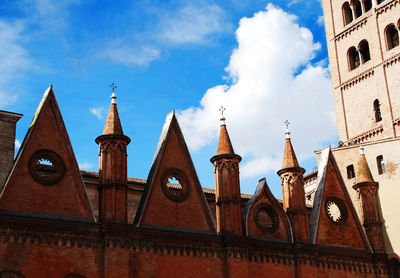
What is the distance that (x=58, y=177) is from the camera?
23.9m

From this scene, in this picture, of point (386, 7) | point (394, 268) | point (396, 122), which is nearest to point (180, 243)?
point (394, 268)

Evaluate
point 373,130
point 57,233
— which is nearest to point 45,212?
point 57,233

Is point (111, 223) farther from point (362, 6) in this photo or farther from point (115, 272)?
point (362, 6)

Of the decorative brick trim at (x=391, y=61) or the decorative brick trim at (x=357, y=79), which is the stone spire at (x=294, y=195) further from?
the decorative brick trim at (x=357, y=79)

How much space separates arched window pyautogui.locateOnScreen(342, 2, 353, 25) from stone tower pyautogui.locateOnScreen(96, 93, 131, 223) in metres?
32.9

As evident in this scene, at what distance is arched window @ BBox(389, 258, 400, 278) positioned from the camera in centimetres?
3072

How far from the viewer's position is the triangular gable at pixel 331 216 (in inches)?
1166

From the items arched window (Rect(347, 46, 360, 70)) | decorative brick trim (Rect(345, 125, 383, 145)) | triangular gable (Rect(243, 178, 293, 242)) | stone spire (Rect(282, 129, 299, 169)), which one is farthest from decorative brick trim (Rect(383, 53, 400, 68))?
triangular gable (Rect(243, 178, 293, 242))

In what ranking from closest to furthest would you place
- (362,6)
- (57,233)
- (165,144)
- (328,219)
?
(57,233), (165,144), (328,219), (362,6)

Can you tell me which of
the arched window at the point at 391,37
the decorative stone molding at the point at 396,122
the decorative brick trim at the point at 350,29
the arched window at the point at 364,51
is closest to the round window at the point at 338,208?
the decorative stone molding at the point at 396,122

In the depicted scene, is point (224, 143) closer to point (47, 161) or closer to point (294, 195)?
point (294, 195)

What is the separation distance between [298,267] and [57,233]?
10.8 m

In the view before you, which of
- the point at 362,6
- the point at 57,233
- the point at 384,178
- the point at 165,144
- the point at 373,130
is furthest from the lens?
the point at 362,6

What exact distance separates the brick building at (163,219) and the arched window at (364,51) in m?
22.0
